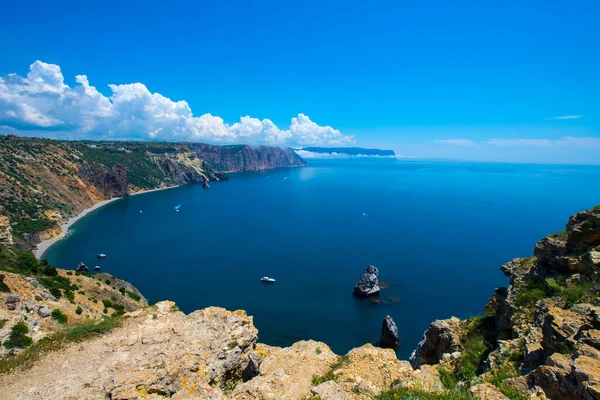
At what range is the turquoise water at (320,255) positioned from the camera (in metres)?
54.7

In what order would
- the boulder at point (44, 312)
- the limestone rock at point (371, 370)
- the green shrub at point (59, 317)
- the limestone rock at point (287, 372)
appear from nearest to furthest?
the limestone rock at point (287, 372)
the limestone rock at point (371, 370)
the boulder at point (44, 312)
the green shrub at point (59, 317)

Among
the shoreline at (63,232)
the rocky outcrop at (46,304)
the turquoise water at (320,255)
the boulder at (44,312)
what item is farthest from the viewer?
the shoreline at (63,232)

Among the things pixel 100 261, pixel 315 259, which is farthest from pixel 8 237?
pixel 315 259

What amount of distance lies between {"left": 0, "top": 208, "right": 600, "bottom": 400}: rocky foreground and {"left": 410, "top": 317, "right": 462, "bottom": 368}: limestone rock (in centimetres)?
13

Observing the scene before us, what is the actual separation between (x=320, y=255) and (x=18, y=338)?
6767cm

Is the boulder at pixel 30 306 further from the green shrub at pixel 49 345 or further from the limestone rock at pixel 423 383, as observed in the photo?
the limestone rock at pixel 423 383

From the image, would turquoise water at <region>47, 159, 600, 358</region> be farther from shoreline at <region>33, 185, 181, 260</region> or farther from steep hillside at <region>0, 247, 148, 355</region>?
steep hillside at <region>0, 247, 148, 355</region>

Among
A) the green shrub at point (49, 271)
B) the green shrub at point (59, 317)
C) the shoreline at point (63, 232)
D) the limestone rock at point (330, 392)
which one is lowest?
the shoreline at point (63, 232)

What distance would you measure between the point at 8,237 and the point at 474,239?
116586mm

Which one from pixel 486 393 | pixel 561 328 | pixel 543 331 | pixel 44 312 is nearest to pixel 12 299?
pixel 44 312

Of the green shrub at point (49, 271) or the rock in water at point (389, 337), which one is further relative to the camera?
the rock in water at point (389, 337)

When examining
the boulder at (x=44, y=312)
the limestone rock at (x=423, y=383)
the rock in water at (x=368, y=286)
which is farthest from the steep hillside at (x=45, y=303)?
the rock in water at (x=368, y=286)

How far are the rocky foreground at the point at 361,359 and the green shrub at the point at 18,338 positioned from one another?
126 centimetres

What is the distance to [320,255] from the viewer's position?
3270 inches
